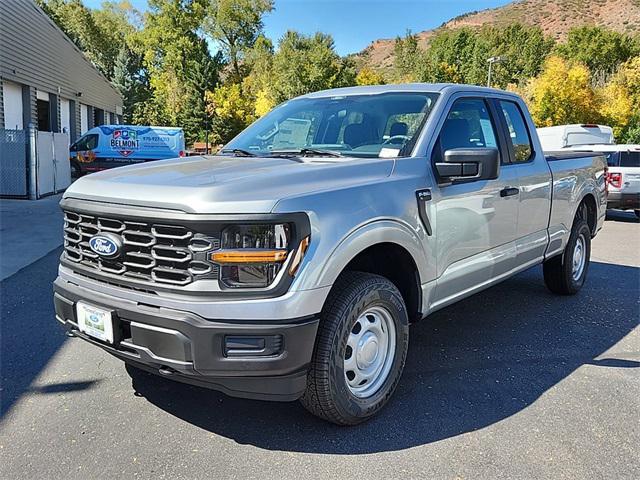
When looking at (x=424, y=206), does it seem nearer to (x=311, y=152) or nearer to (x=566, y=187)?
(x=311, y=152)

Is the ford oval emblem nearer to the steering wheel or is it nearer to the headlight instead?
the headlight

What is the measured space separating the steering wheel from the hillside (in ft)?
331

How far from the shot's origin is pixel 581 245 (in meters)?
6.14

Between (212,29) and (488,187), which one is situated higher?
(212,29)

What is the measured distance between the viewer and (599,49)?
187 feet

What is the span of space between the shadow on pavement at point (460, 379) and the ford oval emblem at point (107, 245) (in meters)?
1.12

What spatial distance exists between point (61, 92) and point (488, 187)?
928 inches

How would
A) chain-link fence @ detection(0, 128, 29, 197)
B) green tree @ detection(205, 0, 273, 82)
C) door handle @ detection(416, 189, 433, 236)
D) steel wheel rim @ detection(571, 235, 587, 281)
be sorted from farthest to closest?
1. green tree @ detection(205, 0, 273, 82)
2. chain-link fence @ detection(0, 128, 29, 197)
3. steel wheel rim @ detection(571, 235, 587, 281)
4. door handle @ detection(416, 189, 433, 236)

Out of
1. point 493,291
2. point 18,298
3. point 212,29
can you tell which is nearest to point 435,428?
point 493,291

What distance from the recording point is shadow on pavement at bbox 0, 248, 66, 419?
3.77 m

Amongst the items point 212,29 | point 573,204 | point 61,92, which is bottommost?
point 573,204

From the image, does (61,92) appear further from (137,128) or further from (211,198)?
(211,198)

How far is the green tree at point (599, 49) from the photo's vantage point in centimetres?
5541

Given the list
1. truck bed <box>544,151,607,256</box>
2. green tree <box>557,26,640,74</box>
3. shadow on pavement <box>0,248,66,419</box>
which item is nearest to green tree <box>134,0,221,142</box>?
green tree <box>557,26,640,74</box>
